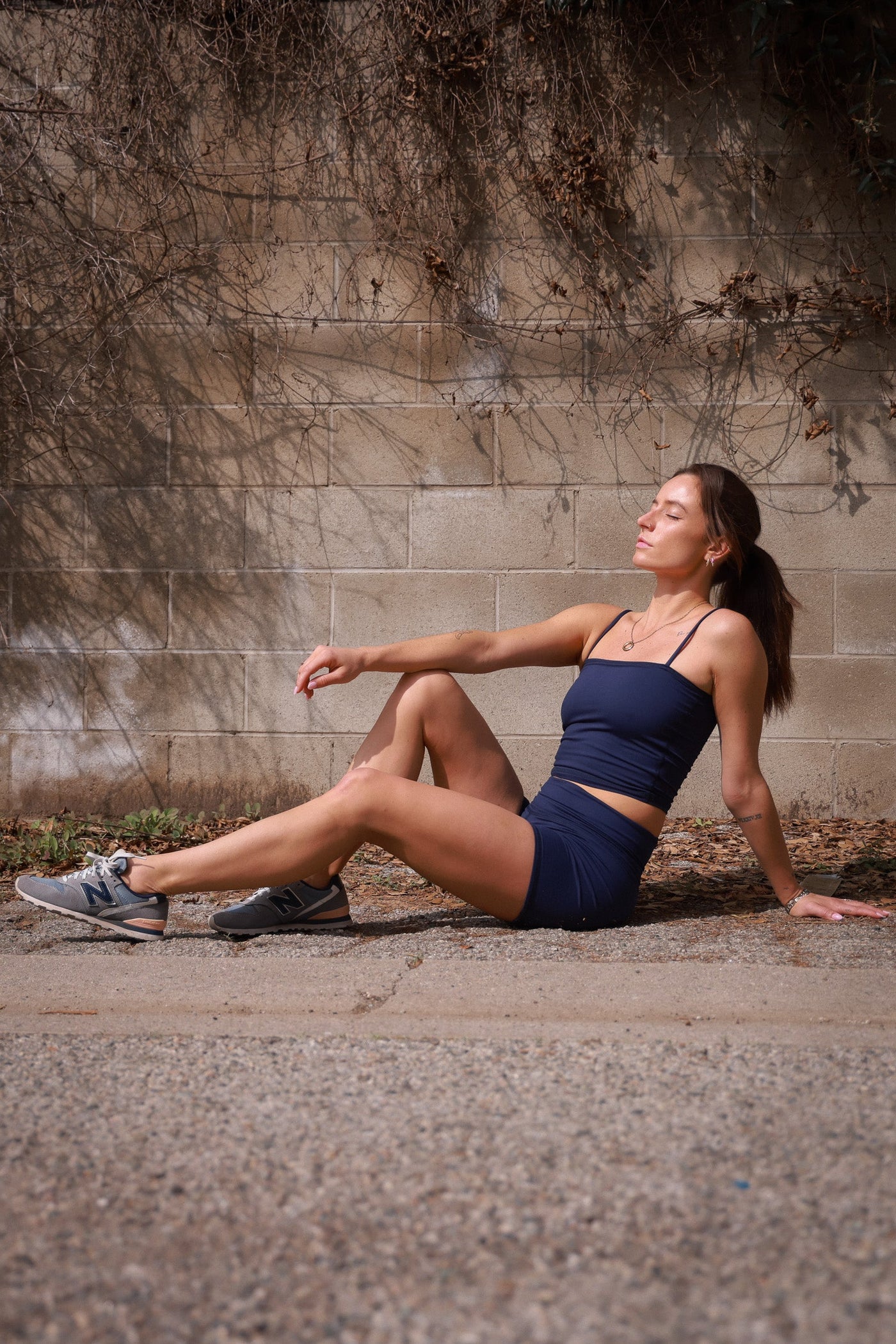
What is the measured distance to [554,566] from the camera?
429 centimetres

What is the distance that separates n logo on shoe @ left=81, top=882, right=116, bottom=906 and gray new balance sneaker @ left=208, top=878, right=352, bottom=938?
0.26 m

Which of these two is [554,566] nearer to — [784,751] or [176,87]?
[784,751]


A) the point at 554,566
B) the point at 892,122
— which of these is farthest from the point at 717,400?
the point at 892,122

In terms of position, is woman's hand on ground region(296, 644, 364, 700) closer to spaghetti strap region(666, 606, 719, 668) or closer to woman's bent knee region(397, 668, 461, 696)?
woman's bent knee region(397, 668, 461, 696)

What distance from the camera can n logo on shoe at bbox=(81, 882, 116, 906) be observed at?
7.99 feet

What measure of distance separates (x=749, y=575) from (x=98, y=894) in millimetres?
1842

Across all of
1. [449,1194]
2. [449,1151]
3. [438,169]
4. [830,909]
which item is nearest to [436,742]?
[830,909]

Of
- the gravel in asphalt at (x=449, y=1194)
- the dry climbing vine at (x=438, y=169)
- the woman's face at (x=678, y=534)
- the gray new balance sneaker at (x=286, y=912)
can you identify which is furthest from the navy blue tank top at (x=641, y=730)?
the dry climbing vine at (x=438, y=169)

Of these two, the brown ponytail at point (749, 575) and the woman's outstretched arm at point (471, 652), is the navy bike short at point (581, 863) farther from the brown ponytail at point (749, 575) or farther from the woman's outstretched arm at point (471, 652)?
the brown ponytail at point (749, 575)

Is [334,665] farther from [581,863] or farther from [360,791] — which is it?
[581,863]

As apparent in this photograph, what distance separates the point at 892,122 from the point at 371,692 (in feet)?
10.0

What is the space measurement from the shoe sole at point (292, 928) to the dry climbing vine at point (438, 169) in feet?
8.37

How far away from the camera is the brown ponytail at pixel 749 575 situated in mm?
2686

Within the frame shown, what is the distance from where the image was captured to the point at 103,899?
2.46m
